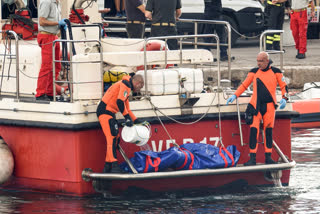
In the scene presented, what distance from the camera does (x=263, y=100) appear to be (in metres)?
10.9

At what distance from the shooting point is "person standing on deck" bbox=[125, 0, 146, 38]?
500 inches

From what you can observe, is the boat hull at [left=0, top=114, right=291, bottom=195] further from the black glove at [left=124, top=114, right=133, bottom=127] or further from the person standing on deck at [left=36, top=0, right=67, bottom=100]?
the person standing on deck at [left=36, top=0, right=67, bottom=100]

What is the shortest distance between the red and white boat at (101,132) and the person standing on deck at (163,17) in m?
1.15

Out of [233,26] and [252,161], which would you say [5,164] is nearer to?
[252,161]

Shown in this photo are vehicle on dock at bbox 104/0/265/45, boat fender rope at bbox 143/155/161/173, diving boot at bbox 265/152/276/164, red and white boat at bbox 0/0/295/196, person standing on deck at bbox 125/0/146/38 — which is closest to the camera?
boat fender rope at bbox 143/155/161/173

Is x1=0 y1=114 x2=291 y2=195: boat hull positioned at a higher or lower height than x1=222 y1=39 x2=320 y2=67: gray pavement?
lower

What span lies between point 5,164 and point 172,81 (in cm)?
195

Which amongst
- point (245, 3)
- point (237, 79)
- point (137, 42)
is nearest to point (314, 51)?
point (245, 3)

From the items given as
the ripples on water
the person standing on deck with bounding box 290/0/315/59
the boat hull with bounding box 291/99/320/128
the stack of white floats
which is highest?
the person standing on deck with bounding box 290/0/315/59

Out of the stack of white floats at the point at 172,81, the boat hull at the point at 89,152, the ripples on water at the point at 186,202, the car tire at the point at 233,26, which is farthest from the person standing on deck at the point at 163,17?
the car tire at the point at 233,26

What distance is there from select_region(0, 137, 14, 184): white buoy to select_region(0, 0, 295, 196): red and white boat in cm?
13

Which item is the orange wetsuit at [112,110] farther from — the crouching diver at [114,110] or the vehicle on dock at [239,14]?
the vehicle on dock at [239,14]

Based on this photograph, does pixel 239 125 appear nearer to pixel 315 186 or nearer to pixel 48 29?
pixel 315 186

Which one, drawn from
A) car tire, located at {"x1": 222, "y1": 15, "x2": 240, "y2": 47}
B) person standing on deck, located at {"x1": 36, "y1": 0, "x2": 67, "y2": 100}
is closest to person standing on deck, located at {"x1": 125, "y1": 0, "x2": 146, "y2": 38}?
person standing on deck, located at {"x1": 36, "y1": 0, "x2": 67, "y2": 100}
